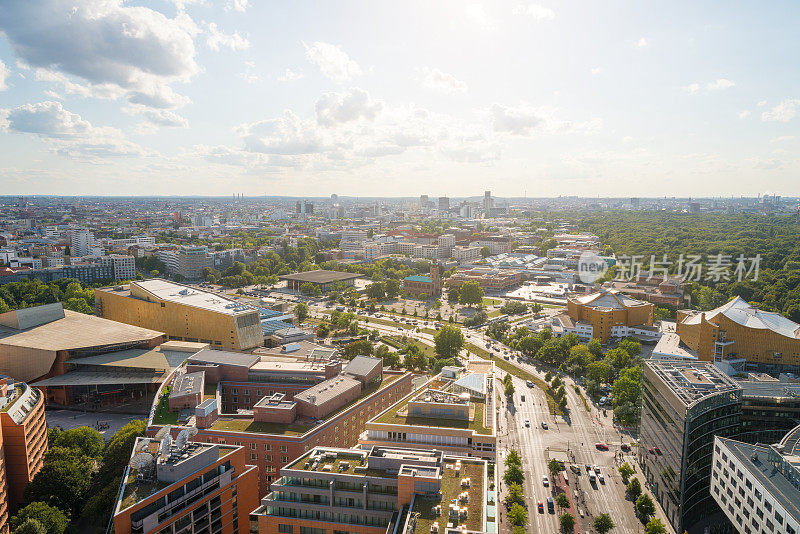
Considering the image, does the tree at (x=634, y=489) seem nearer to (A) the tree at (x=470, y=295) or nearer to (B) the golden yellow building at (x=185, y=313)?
(B) the golden yellow building at (x=185, y=313)

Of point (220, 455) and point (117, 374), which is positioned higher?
point (220, 455)

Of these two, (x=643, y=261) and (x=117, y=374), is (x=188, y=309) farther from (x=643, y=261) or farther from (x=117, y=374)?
(x=643, y=261)

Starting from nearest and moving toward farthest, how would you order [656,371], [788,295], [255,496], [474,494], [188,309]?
[474,494] → [255,496] → [656,371] → [188,309] → [788,295]

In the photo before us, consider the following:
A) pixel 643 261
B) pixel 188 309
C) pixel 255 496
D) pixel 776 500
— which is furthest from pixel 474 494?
pixel 643 261

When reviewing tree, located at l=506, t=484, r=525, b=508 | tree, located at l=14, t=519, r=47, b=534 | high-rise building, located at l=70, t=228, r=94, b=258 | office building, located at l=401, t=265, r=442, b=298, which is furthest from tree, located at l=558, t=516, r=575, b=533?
high-rise building, located at l=70, t=228, r=94, b=258

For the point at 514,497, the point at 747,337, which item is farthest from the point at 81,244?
the point at 747,337

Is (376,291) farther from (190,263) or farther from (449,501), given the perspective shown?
(449,501)

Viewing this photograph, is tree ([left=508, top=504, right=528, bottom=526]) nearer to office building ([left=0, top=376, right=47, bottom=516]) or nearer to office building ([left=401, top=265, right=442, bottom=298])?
office building ([left=0, top=376, right=47, bottom=516])
